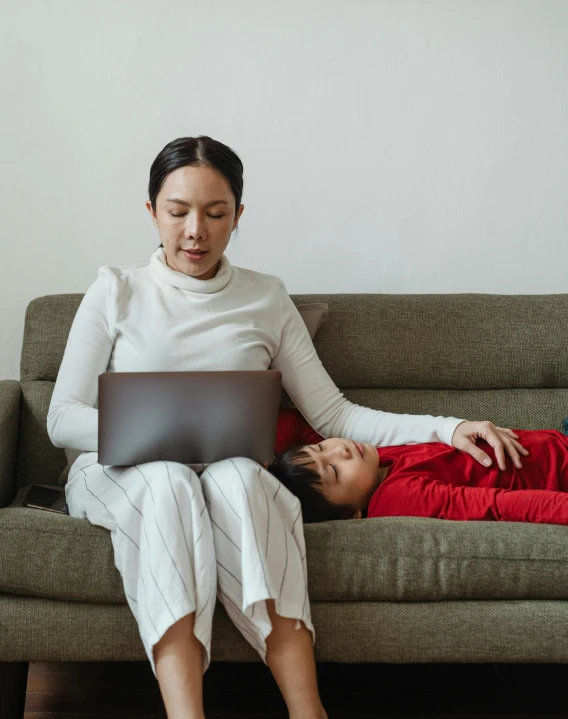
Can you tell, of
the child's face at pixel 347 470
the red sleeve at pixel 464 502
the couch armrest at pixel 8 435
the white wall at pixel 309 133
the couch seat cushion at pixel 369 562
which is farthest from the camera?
the white wall at pixel 309 133

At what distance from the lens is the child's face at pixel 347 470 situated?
5.66 ft

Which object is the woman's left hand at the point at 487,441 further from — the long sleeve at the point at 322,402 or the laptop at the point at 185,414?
the laptop at the point at 185,414

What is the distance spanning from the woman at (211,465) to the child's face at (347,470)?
5.8 inches

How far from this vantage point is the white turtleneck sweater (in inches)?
70.1

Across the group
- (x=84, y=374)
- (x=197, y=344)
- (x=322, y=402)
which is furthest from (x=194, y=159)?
(x=322, y=402)

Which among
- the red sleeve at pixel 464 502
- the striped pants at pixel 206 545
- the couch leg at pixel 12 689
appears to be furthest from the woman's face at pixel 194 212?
the couch leg at pixel 12 689

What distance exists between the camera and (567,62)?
2475 mm

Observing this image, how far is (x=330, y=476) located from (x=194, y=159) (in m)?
0.75

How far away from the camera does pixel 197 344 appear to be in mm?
1838

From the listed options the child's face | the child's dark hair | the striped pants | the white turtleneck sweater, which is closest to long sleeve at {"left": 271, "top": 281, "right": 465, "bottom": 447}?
the white turtleneck sweater

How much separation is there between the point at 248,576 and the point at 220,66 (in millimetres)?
1587

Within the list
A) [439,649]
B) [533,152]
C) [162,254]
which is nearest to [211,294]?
[162,254]

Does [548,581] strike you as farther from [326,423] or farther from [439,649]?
[326,423]

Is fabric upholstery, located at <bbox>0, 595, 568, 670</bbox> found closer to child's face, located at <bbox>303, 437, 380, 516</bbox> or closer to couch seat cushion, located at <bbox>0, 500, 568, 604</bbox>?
couch seat cushion, located at <bbox>0, 500, 568, 604</bbox>
